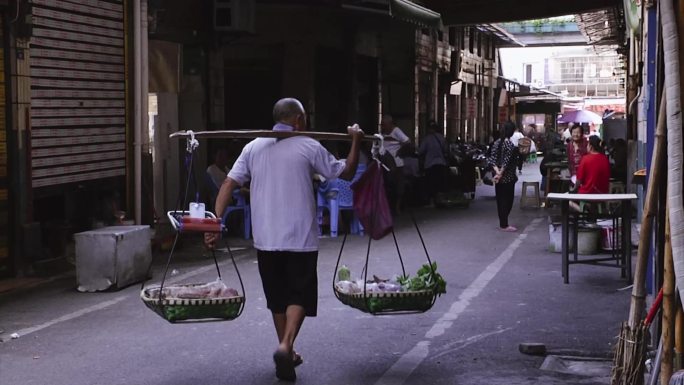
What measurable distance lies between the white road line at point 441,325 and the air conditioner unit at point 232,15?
608 cm

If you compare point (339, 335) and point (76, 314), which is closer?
point (339, 335)

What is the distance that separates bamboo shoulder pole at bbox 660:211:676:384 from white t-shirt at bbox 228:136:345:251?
2436mm

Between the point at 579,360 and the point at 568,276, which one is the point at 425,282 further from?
the point at 568,276

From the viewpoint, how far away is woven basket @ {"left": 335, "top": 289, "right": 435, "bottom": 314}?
6750 mm

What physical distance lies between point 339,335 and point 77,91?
6219 millimetres

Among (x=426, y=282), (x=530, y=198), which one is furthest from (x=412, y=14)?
(x=426, y=282)

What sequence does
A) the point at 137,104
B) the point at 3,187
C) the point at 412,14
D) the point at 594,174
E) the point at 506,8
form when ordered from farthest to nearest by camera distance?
the point at 506,8, the point at 412,14, the point at 137,104, the point at 594,174, the point at 3,187

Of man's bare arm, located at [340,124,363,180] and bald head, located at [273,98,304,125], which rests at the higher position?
bald head, located at [273,98,304,125]

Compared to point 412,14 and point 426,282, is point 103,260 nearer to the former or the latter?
point 426,282

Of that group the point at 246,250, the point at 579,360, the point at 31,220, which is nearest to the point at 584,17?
the point at 246,250

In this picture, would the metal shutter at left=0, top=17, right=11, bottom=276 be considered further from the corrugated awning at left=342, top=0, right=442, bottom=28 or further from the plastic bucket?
the plastic bucket

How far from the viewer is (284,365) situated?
257 inches

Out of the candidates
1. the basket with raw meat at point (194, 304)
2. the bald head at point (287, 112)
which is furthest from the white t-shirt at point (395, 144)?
the basket with raw meat at point (194, 304)

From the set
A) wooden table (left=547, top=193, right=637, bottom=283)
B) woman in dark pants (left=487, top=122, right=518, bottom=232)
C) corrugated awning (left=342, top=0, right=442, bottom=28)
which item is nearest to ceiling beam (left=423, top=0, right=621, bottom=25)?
corrugated awning (left=342, top=0, right=442, bottom=28)
